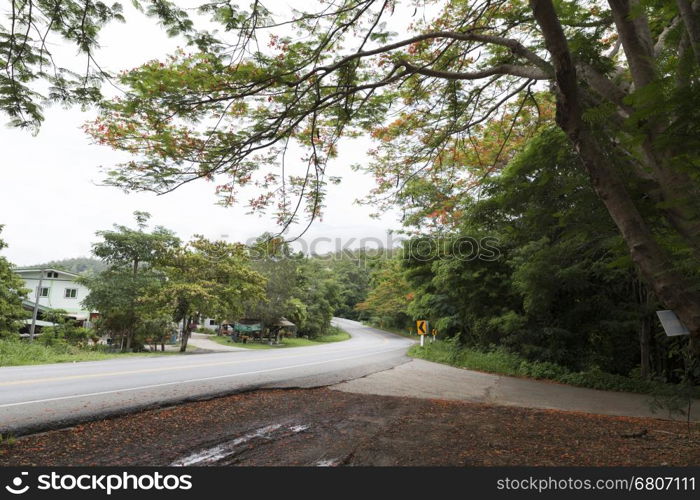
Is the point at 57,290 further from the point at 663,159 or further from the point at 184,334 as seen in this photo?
the point at 663,159

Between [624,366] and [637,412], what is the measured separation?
5.61 meters

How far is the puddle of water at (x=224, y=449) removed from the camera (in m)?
4.12

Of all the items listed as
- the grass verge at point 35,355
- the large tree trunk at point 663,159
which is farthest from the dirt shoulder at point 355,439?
the grass verge at point 35,355

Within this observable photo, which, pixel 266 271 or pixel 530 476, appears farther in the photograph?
pixel 266 271

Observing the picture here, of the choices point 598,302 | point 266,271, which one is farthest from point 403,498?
point 266,271

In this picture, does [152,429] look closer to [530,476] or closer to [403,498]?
[403,498]

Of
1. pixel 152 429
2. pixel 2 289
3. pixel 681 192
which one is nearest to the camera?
pixel 681 192

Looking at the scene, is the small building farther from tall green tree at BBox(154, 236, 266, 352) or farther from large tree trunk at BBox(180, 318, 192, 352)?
tall green tree at BBox(154, 236, 266, 352)

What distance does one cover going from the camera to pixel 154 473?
3682 mm

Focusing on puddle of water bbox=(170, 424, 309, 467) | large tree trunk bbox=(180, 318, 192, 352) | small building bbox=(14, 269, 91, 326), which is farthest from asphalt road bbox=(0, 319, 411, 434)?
small building bbox=(14, 269, 91, 326)

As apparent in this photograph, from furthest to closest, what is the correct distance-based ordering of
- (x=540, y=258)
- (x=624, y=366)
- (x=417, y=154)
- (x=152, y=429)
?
1. (x=624, y=366)
2. (x=540, y=258)
3. (x=417, y=154)
4. (x=152, y=429)

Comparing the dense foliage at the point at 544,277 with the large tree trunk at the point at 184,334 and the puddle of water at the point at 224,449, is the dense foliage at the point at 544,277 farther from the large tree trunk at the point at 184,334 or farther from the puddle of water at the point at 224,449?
the large tree trunk at the point at 184,334

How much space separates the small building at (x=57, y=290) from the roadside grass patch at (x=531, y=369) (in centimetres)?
2872

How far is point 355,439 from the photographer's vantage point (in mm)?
5031
